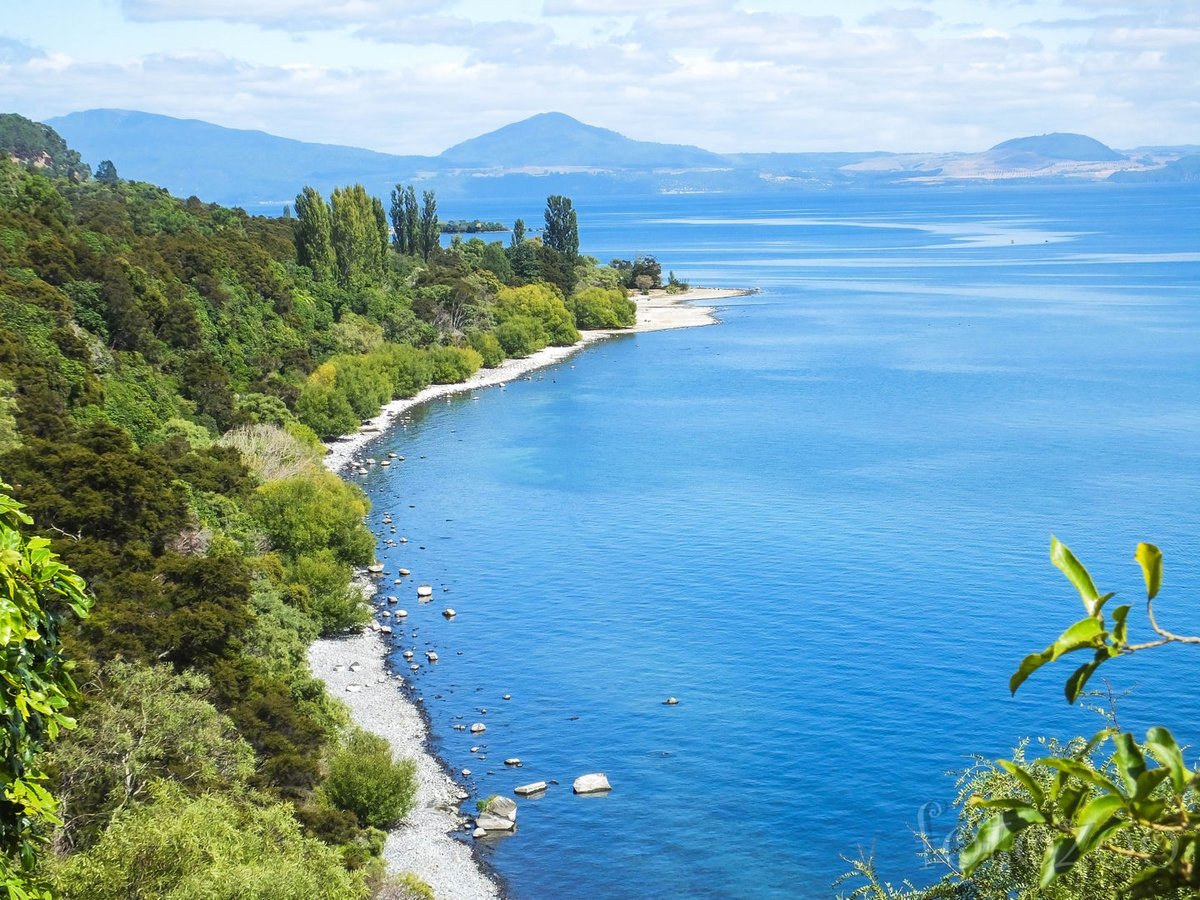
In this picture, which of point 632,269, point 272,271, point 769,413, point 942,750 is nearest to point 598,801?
point 942,750

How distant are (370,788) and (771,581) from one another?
22559mm

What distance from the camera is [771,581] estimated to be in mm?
48719

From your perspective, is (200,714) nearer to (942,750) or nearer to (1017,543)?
(942,750)

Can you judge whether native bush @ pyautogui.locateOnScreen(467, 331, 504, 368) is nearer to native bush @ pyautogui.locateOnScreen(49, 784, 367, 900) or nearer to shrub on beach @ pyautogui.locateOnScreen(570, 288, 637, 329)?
shrub on beach @ pyautogui.locateOnScreen(570, 288, 637, 329)

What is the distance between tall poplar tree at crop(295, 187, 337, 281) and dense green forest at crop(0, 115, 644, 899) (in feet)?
0.69

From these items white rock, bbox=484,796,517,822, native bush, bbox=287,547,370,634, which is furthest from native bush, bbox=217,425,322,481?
white rock, bbox=484,796,517,822

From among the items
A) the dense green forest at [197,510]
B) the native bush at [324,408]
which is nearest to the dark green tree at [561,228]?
the dense green forest at [197,510]

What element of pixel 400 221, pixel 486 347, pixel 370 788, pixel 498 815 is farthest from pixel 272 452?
pixel 400 221

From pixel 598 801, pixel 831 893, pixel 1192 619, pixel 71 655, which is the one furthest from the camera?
pixel 1192 619

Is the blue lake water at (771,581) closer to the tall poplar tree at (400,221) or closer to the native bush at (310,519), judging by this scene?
the native bush at (310,519)

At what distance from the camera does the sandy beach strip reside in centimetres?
7381

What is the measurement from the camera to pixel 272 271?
87062mm

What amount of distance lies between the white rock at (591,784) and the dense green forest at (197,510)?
5103 millimetres

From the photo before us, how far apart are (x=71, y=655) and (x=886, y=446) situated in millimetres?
53836
